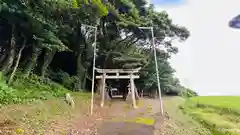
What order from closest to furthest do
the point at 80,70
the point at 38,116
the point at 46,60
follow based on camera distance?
the point at 38,116
the point at 46,60
the point at 80,70

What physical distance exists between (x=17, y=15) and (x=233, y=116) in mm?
4225

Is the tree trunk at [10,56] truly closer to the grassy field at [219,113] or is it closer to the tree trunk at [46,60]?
the tree trunk at [46,60]

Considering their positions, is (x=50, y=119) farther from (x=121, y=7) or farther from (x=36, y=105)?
(x=121, y=7)

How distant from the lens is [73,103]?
4.53m

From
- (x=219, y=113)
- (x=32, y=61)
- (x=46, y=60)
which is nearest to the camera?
(x=219, y=113)

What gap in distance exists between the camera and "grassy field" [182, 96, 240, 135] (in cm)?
361

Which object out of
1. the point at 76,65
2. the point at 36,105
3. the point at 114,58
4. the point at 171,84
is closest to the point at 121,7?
the point at 114,58

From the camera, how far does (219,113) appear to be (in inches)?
153

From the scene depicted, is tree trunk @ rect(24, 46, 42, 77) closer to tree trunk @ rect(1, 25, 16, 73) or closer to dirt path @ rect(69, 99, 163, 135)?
tree trunk @ rect(1, 25, 16, 73)

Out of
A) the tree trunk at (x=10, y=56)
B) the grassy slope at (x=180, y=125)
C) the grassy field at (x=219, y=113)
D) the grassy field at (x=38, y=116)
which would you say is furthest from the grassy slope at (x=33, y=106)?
the grassy field at (x=219, y=113)

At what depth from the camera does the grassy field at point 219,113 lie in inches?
142

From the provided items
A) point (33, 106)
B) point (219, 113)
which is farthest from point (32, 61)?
point (219, 113)

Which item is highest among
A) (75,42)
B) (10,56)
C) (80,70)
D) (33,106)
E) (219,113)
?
(75,42)

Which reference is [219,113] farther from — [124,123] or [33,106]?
[33,106]
